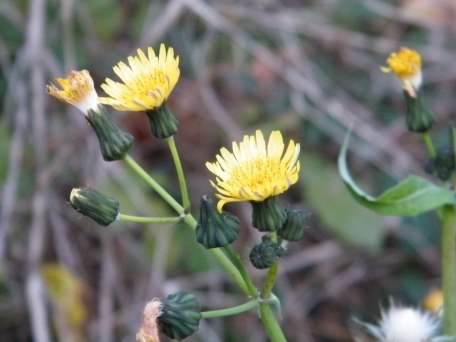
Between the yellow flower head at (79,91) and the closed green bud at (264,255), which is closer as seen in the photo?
the closed green bud at (264,255)

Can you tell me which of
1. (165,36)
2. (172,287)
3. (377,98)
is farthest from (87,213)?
(377,98)

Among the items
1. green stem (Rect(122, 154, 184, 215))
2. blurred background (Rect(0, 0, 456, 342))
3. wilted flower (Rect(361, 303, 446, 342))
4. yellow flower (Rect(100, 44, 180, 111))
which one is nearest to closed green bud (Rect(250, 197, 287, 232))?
green stem (Rect(122, 154, 184, 215))

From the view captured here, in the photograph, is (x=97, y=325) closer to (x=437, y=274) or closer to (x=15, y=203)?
(x=15, y=203)

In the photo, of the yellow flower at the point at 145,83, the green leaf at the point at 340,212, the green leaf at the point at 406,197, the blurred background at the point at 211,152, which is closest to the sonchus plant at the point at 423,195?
the green leaf at the point at 406,197

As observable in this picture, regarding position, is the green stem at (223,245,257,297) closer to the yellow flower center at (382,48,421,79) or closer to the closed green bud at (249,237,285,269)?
the closed green bud at (249,237,285,269)

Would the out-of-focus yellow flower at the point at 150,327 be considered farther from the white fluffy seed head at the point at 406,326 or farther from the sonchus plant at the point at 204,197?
the white fluffy seed head at the point at 406,326

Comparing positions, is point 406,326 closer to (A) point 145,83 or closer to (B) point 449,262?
(B) point 449,262
